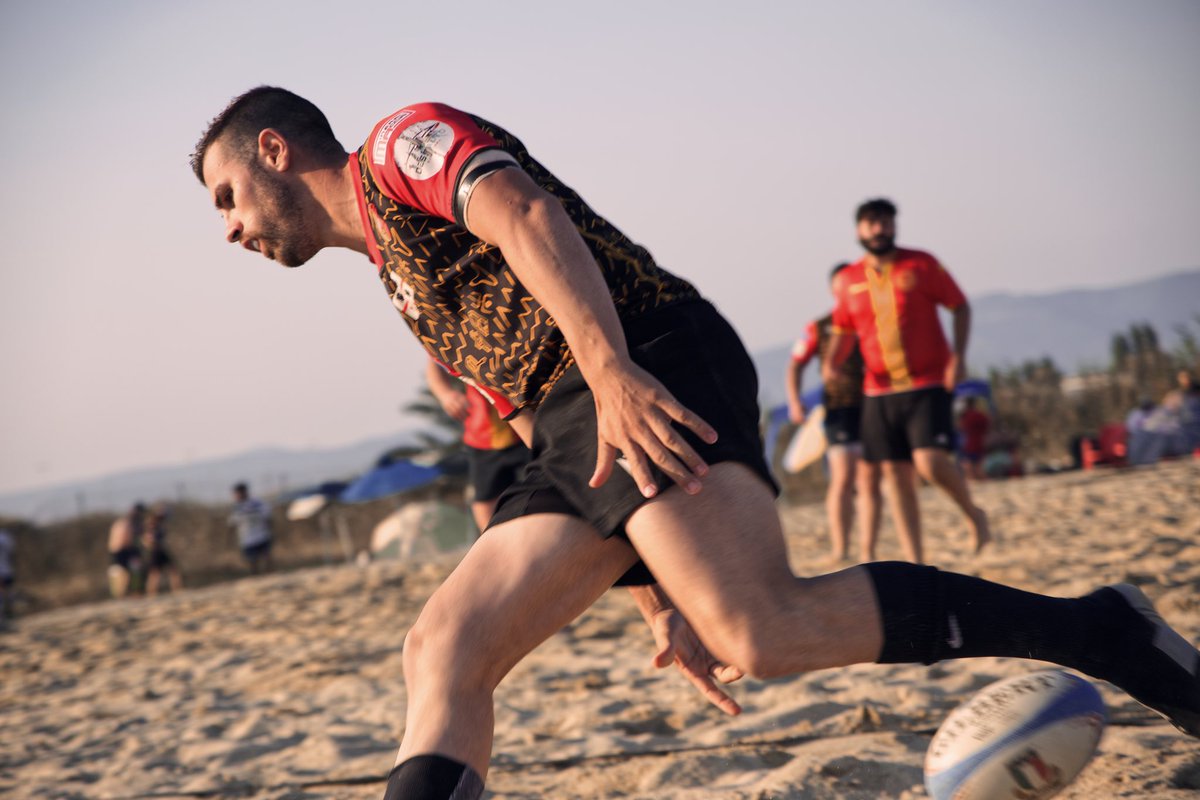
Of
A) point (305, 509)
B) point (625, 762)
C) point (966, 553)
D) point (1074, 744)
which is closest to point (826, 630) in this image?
point (1074, 744)

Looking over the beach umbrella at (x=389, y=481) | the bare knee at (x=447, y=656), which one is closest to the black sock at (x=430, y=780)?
the bare knee at (x=447, y=656)

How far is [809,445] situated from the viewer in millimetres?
14125

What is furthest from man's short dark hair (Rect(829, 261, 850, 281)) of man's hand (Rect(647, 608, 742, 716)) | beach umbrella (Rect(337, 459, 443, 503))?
beach umbrella (Rect(337, 459, 443, 503))

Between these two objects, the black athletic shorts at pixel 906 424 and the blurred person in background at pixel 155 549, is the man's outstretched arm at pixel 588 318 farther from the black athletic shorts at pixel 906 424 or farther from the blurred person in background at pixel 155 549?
the blurred person in background at pixel 155 549

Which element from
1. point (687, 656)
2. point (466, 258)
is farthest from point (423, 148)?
point (687, 656)

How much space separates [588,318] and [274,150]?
871mm

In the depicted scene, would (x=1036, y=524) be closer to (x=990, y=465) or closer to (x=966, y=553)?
(x=966, y=553)

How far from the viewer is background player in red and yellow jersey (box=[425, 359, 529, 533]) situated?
532 cm

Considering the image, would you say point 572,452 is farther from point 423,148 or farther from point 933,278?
point 933,278

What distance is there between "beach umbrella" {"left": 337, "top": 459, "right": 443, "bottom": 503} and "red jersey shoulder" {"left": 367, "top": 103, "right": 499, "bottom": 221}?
1408 centimetres

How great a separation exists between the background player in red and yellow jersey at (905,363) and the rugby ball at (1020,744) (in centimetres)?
366

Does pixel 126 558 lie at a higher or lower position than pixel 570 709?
higher

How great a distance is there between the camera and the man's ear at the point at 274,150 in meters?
2.29

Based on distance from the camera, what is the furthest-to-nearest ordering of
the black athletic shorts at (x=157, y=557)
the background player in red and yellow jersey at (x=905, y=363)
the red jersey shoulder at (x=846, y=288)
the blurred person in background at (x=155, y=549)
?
the black athletic shorts at (x=157, y=557)
the blurred person in background at (x=155, y=549)
the red jersey shoulder at (x=846, y=288)
the background player in red and yellow jersey at (x=905, y=363)
